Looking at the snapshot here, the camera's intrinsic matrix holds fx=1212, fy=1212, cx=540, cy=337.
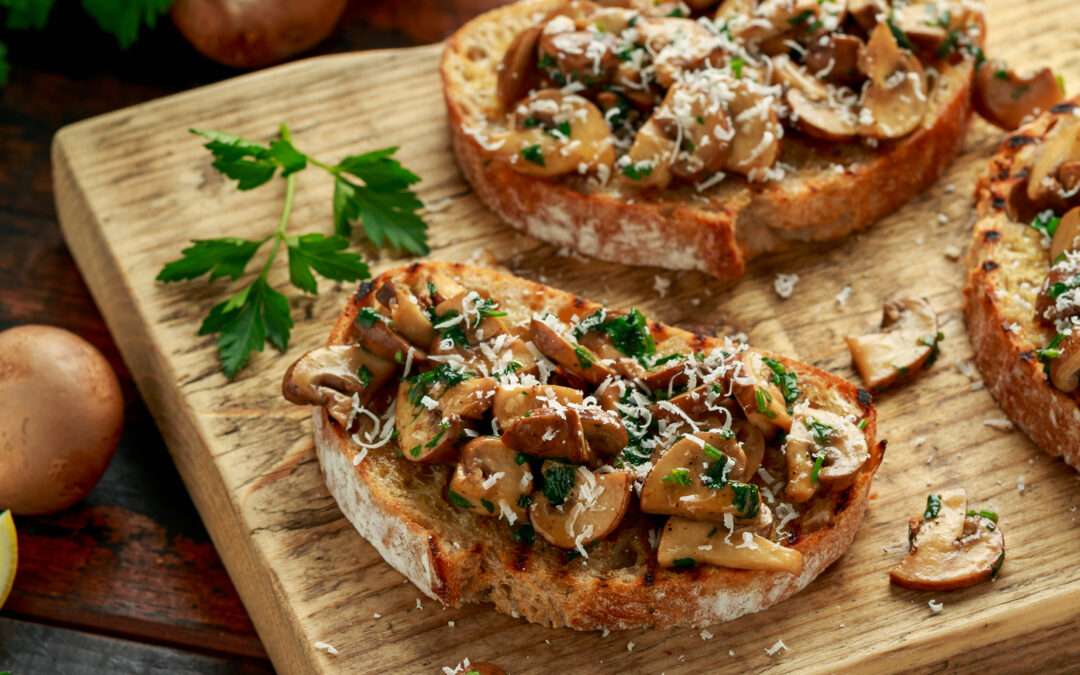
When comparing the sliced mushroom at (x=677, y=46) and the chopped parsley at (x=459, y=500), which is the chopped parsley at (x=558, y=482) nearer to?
the chopped parsley at (x=459, y=500)

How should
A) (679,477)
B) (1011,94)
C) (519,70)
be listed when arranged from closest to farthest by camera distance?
1. (679,477)
2. (519,70)
3. (1011,94)

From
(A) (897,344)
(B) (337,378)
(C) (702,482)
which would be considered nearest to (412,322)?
(B) (337,378)

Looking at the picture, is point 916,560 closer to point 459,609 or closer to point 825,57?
point 459,609

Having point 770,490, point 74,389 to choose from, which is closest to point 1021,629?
point 770,490

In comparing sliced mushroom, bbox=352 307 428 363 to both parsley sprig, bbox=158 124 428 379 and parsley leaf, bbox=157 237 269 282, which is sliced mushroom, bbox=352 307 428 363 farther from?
parsley leaf, bbox=157 237 269 282

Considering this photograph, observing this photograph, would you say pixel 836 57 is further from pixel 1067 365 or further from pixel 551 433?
pixel 551 433

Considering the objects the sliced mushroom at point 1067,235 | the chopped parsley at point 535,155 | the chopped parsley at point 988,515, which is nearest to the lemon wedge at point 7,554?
the chopped parsley at point 535,155

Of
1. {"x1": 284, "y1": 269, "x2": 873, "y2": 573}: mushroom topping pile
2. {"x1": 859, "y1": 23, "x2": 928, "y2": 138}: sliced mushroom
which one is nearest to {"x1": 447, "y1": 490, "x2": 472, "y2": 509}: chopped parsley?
{"x1": 284, "y1": 269, "x2": 873, "y2": 573}: mushroom topping pile
